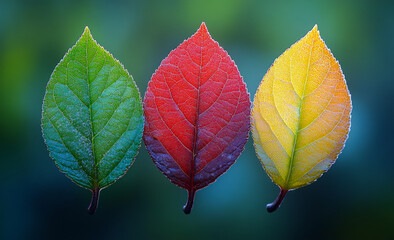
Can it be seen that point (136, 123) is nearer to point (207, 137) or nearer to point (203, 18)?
point (207, 137)
